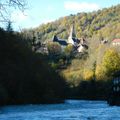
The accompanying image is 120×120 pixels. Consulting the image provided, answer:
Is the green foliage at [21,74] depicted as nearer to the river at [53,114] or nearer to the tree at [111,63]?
the river at [53,114]

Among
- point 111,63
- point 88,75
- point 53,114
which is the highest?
point 111,63

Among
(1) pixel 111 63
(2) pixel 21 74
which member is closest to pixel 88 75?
(1) pixel 111 63

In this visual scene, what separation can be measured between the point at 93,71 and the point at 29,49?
85.5m

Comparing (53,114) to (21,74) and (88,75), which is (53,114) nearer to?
(21,74)

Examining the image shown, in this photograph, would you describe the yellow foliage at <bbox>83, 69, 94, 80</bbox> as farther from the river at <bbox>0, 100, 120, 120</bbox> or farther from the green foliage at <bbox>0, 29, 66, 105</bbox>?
the river at <bbox>0, 100, 120, 120</bbox>

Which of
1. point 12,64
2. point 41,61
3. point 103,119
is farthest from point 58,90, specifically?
point 103,119

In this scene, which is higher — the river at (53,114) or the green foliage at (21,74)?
the green foliage at (21,74)

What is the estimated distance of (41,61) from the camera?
110438mm

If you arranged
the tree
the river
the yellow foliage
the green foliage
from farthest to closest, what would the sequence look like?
the yellow foliage < the tree < the green foliage < the river

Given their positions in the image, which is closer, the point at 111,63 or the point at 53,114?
the point at 53,114

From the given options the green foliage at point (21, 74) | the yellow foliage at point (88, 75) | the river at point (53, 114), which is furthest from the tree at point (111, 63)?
the river at point (53, 114)

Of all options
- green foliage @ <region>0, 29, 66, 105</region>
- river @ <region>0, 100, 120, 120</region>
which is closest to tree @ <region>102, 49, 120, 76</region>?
green foliage @ <region>0, 29, 66, 105</region>

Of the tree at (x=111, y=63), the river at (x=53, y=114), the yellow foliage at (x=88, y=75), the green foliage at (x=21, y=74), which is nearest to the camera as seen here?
the river at (x=53, y=114)

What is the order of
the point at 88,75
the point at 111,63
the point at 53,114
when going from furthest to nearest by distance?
the point at 88,75 → the point at 111,63 → the point at 53,114
